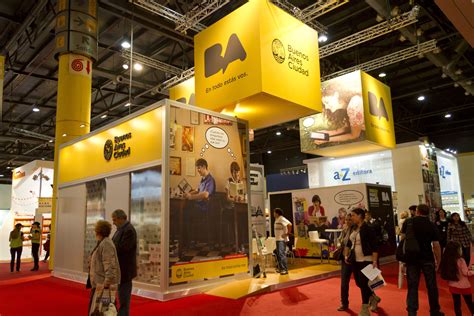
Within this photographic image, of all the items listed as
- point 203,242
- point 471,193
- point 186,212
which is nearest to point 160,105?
point 186,212

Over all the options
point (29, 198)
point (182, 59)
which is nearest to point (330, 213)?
point (182, 59)

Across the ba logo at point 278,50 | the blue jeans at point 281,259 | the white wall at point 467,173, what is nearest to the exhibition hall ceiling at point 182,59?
the white wall at point 467,173

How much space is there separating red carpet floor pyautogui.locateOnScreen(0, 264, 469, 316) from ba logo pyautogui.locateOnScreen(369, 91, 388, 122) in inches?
169

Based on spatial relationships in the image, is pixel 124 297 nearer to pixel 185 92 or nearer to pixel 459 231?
pixel 459 231

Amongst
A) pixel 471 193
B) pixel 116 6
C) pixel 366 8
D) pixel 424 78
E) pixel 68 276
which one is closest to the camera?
pixel 68 276

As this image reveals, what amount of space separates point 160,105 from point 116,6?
4.24m

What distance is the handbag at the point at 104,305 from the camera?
328 cm

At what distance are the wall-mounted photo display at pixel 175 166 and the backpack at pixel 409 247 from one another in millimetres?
3342

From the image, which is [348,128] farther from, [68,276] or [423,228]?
[68,276]

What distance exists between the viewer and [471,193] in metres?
18.3

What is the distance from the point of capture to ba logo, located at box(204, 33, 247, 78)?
6341 millimetres

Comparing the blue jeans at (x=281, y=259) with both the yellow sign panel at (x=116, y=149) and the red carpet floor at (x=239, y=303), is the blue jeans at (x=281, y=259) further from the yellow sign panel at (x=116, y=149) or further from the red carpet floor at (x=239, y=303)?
the yellow sign panel at (x=116, y=149)

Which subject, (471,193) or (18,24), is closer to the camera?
(18,24)

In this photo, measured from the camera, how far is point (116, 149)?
7.12m
